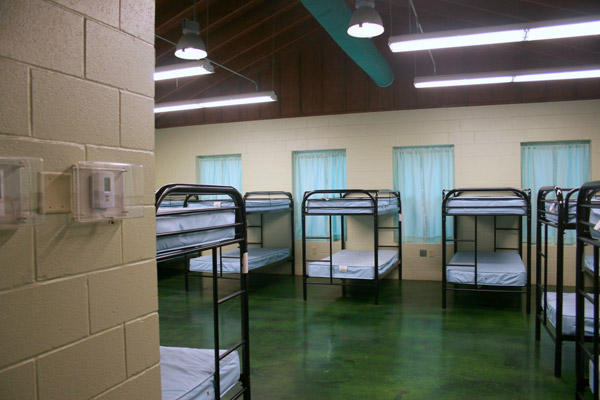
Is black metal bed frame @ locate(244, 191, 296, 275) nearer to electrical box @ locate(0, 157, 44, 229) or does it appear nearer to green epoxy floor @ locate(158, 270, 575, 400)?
green epoxy floor @ locate(158, 270, 575, 400)

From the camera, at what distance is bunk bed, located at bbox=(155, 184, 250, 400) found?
6.84 ft

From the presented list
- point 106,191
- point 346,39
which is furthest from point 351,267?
point 106,191

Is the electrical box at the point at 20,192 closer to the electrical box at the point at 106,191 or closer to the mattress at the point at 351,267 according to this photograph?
the electrical box at the point at 106,191

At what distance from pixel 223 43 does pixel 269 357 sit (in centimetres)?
471

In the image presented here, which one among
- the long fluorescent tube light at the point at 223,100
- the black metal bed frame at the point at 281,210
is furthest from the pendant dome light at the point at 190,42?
the black metal bed frame at the point at 281,210

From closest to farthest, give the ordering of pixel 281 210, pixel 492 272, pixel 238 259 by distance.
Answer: pixel 492 272, pixel 238 259, pixel 281 210

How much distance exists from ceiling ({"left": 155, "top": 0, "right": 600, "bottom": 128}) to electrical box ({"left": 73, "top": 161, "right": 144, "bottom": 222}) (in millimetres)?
4578

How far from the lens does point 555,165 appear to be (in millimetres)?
6824

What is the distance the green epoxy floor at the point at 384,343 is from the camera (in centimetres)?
339

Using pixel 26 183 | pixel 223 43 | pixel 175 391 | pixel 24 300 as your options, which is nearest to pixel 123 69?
Answer: pixel 26 183

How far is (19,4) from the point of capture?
109 cm

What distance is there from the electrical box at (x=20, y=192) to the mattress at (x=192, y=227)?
2.64 ft

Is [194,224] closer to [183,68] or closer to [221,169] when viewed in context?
[183,68]

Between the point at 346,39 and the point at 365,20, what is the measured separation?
1.24 m
